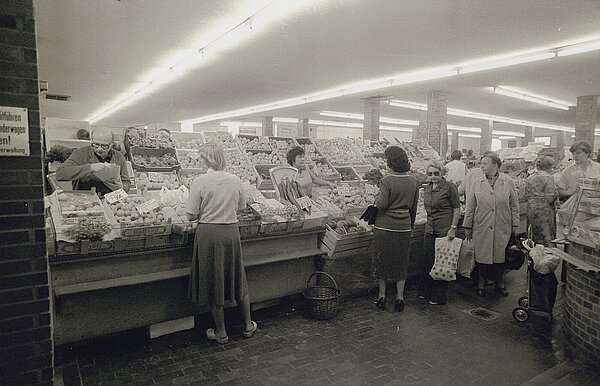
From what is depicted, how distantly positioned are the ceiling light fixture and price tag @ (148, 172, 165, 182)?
2.99 metres

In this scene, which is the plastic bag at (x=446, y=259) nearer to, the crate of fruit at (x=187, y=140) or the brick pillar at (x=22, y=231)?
the crate of fruit at (x=187, y=140)

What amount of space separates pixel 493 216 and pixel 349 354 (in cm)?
282

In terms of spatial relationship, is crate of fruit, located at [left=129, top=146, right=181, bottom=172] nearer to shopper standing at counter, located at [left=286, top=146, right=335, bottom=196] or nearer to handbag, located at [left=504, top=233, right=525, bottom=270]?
shopper standing at counter, located at [left=286, top=146, right=335, bottom=196]

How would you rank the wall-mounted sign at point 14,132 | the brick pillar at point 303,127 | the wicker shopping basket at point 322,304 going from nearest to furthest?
1. the wall-mounted sign at point 14,132
2. the wicker shopping basket at point 322,304
3. the brick pillar at point 303,127

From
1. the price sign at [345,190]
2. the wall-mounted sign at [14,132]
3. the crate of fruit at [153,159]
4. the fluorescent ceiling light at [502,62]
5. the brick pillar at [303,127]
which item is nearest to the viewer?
the wall-mounted sign at [14,132]

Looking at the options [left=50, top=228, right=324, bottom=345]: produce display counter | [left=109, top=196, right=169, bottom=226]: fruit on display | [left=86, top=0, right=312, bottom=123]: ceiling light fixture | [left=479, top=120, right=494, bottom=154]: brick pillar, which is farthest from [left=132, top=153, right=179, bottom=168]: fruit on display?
[left=479, top=120, right=494, bottom=154]: brick pillar

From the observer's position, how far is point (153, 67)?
10.7 m

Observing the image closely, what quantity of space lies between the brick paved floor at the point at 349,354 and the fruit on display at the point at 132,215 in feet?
3.62

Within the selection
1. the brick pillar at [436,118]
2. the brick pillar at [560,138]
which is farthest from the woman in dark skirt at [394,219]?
the brick pillar at [560,138]

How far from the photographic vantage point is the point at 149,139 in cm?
569

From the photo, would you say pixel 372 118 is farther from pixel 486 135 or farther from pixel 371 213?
pixel 371 213

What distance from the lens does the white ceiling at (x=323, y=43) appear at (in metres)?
6.26

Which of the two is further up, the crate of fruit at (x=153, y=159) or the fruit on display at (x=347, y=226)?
the crate of fruit at (x=153, y=159)

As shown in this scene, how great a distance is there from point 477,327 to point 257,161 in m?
3.70
